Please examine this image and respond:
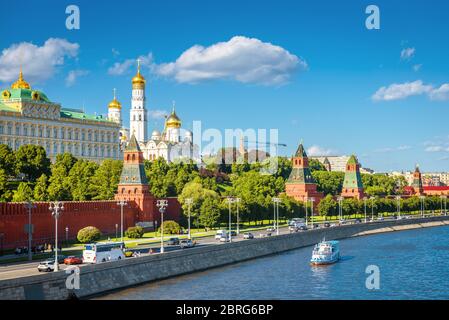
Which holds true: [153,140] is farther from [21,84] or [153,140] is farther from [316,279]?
[316,279]

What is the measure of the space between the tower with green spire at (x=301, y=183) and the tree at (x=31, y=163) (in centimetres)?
3730

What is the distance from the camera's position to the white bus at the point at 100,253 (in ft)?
141

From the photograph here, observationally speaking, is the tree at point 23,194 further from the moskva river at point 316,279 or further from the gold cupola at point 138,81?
the gold cupola at point 138,81

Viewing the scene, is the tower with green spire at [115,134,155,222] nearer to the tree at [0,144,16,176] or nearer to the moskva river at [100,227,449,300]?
the tree at [0,144,16,176]

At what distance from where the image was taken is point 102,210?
6588 centimetres

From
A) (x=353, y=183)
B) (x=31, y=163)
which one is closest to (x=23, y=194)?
(x=31, y=163)

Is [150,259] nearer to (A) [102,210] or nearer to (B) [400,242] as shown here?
(A) [102,210]

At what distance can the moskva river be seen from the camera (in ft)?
133

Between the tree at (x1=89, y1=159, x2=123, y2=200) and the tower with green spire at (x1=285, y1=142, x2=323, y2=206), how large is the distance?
104 ft

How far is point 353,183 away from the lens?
401 ft

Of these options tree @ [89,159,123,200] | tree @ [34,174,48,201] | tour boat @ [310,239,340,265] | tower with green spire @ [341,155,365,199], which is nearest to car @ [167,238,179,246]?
tour boat @ [310,239,340,265]

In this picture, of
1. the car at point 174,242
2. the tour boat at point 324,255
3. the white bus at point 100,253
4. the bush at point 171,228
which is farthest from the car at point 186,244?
the bush at point 171,228

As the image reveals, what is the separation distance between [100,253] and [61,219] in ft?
53.5
